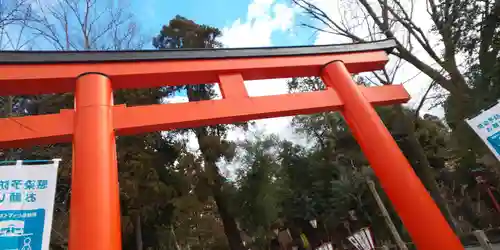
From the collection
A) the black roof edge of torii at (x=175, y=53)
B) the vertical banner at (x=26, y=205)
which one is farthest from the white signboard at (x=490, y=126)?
the vertical banner at (x=26, y=205)

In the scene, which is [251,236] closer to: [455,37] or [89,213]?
[455,37]

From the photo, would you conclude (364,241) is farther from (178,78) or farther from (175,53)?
(175,53)

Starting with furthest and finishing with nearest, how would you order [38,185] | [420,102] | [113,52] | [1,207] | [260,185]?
[260,185] → [420,102] → [113,52] → [38,185] → [1,207]

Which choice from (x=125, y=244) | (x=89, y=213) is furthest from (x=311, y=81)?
(x=89, y=213)

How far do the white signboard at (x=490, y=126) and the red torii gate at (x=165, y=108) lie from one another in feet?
3.29

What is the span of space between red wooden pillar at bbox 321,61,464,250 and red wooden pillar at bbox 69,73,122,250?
10.2 ft

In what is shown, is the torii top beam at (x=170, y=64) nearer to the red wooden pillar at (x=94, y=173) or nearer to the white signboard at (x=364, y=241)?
the red wooden pillar at (x=94, y=173)

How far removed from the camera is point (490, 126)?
409 cm

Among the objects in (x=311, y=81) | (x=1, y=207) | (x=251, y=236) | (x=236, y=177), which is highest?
(x=311, y=81)

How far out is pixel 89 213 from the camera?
8.91 ft

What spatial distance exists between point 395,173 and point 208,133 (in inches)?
552

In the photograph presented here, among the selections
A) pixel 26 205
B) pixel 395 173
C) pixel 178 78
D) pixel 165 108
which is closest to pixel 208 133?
pixel 178 78

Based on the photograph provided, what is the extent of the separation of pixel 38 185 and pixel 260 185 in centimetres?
1500

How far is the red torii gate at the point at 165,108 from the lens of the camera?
9.64 feet
